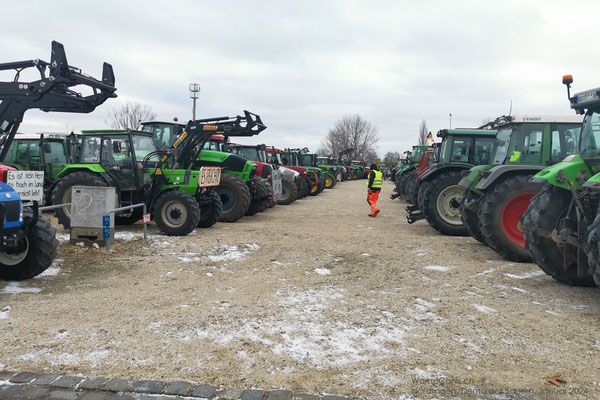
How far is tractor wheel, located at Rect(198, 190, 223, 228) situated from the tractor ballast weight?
3244mm

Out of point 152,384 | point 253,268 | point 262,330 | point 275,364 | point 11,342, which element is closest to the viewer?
point 152,384

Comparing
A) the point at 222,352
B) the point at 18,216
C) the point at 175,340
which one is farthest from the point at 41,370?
the point at 18,216

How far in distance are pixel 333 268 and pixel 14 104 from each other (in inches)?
192

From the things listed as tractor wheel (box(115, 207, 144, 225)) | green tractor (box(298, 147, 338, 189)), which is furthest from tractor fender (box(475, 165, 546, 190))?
green tractor (box(298, 147, 338, 189))

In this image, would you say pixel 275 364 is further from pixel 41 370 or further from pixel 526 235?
pixel 526 235

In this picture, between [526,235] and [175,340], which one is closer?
[175,340]

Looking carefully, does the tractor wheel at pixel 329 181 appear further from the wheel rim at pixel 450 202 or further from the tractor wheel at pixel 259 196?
the wheel rim at pixel 450 202

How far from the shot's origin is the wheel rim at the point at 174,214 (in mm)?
8953

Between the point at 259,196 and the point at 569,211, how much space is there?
824 centimetres

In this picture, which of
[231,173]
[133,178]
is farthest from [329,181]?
[133,178]

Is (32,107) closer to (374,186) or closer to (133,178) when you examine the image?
(133,178)

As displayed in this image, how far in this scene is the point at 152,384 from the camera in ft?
9.83

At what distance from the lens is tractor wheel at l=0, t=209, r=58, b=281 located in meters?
5.21

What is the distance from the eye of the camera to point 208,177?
963 centimetres
